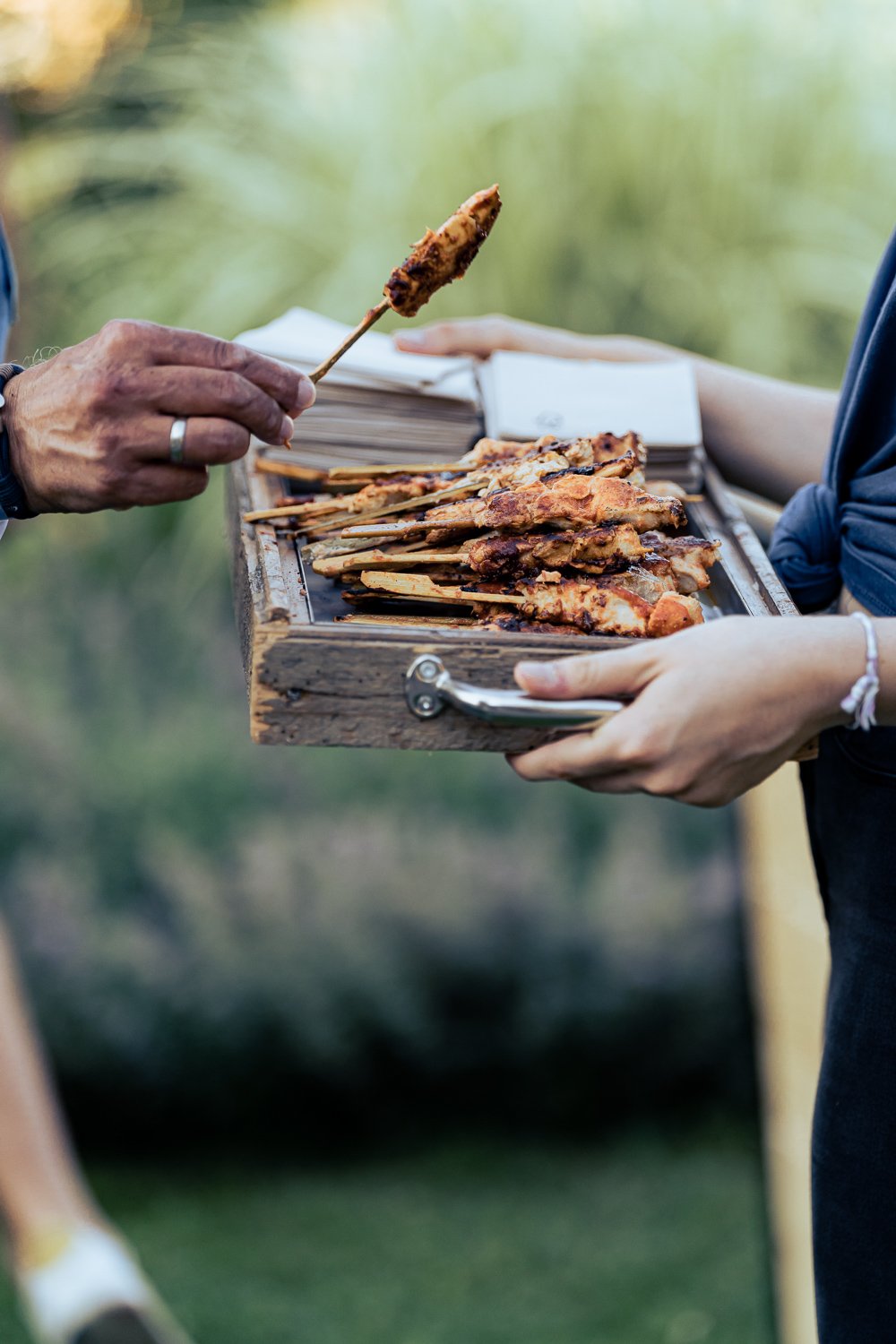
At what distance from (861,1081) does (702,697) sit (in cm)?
59

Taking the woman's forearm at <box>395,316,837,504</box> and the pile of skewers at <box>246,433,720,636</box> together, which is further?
the woman's forearm at <box>395,316,837,504</box>

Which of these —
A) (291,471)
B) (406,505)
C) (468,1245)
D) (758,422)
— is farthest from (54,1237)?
(758,422)

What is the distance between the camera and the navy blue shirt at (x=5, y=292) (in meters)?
1.89

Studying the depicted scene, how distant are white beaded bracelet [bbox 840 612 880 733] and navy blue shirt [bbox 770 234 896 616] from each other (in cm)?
21

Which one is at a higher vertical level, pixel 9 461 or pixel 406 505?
A: pixel 9 461

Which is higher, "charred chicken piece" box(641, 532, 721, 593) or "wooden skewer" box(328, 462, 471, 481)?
"wooden skewer" box(328, 462, 471, 481)

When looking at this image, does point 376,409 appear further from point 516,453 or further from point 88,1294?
point 88,1294

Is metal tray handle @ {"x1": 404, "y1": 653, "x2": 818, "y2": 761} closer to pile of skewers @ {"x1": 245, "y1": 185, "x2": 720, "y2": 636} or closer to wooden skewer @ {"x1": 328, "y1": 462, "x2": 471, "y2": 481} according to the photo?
pile of skewers @ {"x1": 245, "y1": 185, "x2": 720, "y2": 636}

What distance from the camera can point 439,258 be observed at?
4.63 ft

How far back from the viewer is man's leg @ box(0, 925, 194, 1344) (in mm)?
2188

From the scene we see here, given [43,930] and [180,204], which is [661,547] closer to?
[43,930]

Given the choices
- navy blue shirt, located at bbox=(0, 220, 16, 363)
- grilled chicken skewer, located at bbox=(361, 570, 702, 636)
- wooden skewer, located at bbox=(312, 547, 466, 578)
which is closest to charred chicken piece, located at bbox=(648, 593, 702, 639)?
grilled chicken skewer, located at bbox=(361, 570, 702, 636)

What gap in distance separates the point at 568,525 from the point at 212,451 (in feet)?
1.20

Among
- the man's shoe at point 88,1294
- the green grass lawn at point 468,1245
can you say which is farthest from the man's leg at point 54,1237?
the green grass lawn at point 468,1245
